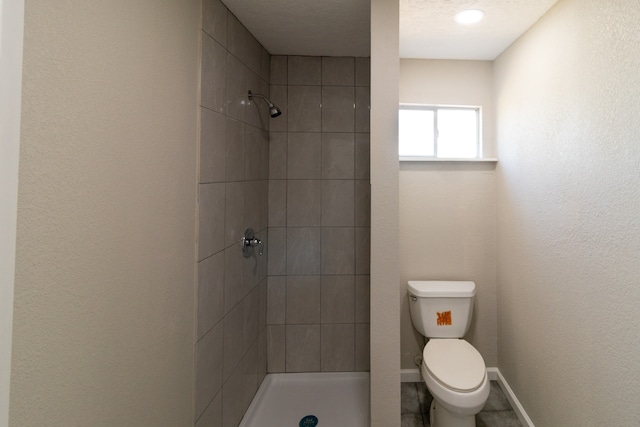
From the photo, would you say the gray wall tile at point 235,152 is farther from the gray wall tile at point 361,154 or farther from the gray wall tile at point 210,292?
the gray wall tile at point 361,154

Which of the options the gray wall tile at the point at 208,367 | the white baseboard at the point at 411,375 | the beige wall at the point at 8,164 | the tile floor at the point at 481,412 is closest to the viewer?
the beige wall at the point at 8,164

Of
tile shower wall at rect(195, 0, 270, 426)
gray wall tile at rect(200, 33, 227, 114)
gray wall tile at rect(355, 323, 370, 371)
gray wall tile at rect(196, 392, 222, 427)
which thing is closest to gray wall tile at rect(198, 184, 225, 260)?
tile shower wall at rect(195, 0, 270, 426)

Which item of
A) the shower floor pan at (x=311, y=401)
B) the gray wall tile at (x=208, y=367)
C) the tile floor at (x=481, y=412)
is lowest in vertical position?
the tile floor at (x=481, y=412)

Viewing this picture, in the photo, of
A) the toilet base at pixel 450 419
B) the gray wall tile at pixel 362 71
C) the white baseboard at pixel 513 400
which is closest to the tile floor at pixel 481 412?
the white baseboard at pixel 513 400

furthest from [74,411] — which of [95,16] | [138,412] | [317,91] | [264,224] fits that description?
[317,91]

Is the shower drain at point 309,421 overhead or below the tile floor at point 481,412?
overhead

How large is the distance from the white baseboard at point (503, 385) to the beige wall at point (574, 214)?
0.06m

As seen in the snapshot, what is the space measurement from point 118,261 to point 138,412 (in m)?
0.51

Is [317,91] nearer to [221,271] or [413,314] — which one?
[221,271]

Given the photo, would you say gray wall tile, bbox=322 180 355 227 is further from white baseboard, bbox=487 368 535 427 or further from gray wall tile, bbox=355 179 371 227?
white baseboard, bbox=487 368 535 427

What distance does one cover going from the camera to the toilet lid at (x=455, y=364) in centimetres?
170

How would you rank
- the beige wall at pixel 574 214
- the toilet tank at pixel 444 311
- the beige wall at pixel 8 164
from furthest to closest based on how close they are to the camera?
the toilet tank at pixel 444 311 < the beige wall at pixel 574 214 < the beige wall at pixel 8 164

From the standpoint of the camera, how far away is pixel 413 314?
2.35 m

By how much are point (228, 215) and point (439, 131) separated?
182cm
